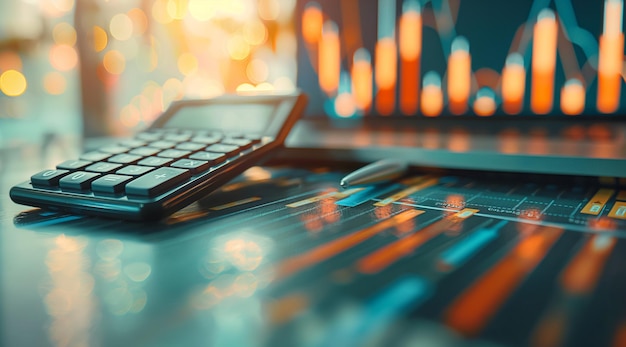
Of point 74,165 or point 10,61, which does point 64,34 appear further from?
point 74,165

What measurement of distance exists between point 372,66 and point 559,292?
20.2 inches

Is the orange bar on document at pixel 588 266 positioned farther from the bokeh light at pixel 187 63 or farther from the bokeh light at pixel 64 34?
the bokeh light at pixel 64 34

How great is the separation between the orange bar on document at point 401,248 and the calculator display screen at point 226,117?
0.26m

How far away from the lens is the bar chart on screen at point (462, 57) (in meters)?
0.55

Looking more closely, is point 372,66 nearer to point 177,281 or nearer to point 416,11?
point 416,11

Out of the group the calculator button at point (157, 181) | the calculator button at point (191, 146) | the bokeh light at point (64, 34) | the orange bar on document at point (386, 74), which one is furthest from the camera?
the bokeh light at point (64, 34)

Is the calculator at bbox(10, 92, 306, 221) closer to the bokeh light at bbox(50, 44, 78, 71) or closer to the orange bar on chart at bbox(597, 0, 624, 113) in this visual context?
the orange bar on chart at bbox(597, 0, 624, 113)

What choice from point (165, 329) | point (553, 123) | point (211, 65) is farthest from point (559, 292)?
point (211, 65)

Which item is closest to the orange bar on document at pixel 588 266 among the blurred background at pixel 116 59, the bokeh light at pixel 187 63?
the blurred background at pixel 116 59

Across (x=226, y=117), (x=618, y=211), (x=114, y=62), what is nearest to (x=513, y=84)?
(x=618, y=211)

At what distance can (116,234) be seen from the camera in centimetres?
32

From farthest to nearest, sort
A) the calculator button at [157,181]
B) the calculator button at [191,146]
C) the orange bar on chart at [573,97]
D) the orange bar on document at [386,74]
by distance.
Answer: the orange bar on document at [386,74] → the orange bar on chart at [573,97] → the calculator button at [191,146] → the calculator button at [157,181]

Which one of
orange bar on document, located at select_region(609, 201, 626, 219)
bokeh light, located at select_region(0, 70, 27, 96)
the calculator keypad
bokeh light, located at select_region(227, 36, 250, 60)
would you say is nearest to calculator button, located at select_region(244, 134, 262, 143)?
the calculator keypad

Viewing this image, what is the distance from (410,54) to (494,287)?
0.49 meters
